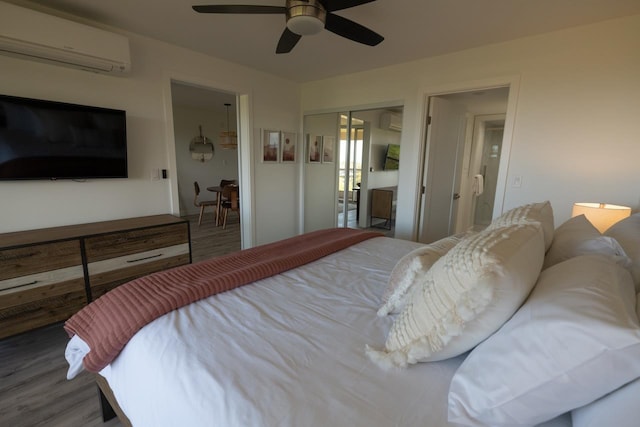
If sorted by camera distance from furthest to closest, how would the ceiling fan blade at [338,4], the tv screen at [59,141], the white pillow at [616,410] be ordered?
the tv screen at [59,141]
the ceiling fan blade at [338,4]
the white pillow at [616,410]

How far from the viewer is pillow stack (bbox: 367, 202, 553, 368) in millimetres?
759

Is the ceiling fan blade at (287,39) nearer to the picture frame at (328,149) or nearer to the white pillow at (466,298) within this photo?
the white pillow at (466,298)

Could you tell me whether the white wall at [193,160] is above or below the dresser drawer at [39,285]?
above

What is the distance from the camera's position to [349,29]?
6.27 feet

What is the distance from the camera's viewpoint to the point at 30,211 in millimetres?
2252

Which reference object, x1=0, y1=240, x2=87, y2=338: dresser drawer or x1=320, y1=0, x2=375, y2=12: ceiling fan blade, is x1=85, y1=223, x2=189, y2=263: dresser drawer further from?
x1=320, y1=0, x2=375, y2=12: ceiling fan blade

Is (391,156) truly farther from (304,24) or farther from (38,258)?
(38,258)

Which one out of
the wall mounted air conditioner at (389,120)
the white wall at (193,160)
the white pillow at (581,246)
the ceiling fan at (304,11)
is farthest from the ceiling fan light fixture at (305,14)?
the white wall at (193,160)

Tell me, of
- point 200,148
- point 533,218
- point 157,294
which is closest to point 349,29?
point 533,218

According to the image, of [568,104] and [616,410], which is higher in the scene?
[568,104]

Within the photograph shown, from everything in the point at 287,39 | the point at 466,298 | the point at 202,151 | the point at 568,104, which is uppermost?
the point at 287,39

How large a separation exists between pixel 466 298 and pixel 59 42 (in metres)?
2.96

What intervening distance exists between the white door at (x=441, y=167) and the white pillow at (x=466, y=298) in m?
2.46

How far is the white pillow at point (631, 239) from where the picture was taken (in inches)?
39.2
